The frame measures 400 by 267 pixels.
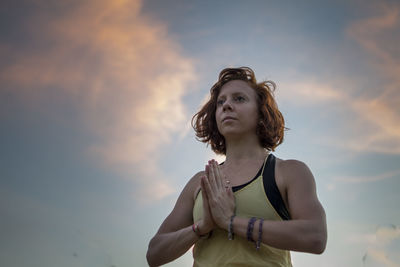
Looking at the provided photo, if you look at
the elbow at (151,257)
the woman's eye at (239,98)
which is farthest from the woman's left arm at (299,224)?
the woman's eye at (239,98)

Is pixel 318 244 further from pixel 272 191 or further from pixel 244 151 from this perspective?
pixel 244 151

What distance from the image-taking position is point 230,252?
159 inches

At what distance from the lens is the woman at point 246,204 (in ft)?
12.6

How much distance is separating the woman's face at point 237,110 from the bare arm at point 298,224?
914 mm

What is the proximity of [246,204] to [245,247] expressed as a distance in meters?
0.40

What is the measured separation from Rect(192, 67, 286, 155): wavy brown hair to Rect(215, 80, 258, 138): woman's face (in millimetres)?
101

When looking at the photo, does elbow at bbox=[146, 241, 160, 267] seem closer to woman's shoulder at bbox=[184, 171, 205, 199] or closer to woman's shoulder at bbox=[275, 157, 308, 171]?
woman's shoulder at bbox=[184, 171, 205, 199]

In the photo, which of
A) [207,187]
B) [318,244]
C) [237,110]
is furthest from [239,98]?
[318,244]

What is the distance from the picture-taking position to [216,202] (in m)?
4.12

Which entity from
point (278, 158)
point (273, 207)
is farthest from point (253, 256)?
point (278, 158)

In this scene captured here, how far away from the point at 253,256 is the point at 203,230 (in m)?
0.53

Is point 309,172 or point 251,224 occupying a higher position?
point 309,172

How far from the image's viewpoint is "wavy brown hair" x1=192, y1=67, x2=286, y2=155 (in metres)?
5.07

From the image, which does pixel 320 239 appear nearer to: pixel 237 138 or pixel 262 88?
pixel 237 138
